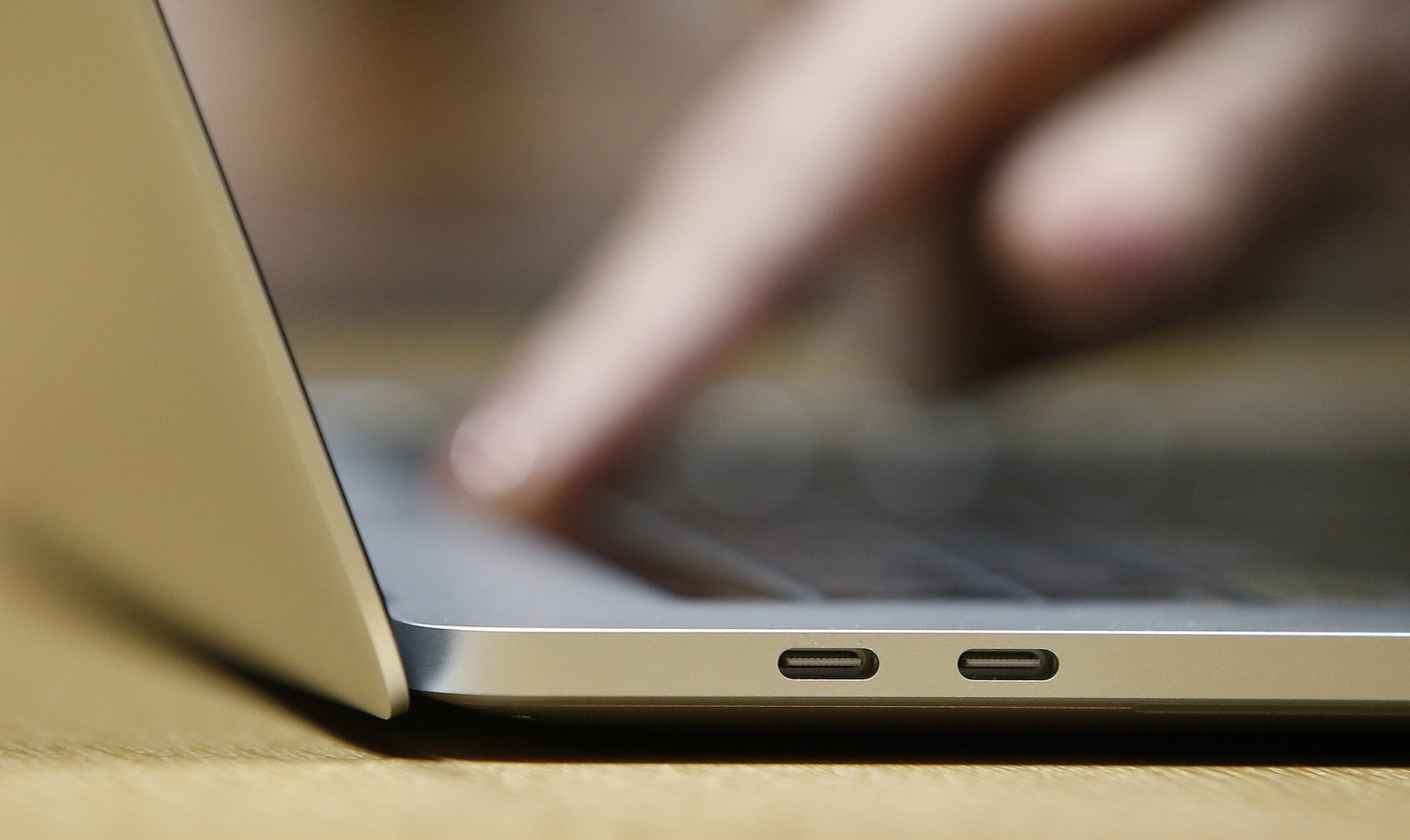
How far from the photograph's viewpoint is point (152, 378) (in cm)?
15

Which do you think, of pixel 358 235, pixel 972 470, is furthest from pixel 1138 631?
pixel 358 235

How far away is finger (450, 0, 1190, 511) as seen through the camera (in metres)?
0.53

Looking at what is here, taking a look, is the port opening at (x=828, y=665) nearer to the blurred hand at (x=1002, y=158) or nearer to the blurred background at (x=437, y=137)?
the blurred hand at (x=1002, y=158)

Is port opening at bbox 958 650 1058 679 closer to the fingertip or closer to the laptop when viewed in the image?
the laptop

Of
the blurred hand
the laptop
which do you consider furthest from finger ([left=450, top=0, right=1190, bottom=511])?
the laptop

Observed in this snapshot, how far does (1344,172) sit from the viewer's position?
74 centimetres

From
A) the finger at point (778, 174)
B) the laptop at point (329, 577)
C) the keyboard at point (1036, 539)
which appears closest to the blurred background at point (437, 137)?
the finger at point (778, 174)

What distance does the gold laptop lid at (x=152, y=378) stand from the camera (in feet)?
0.47

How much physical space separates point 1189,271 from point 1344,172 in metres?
0.20

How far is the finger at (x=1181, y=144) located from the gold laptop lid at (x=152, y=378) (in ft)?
1.45

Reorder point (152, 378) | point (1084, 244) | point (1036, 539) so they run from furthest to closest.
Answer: point (1084, 244), point (1036, 539), point (152, 378)

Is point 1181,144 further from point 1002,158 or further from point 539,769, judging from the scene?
point 539,769

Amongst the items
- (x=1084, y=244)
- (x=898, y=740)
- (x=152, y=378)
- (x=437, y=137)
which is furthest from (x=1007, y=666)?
(x=437, y=137)

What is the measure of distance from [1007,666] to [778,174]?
0.45 metres
